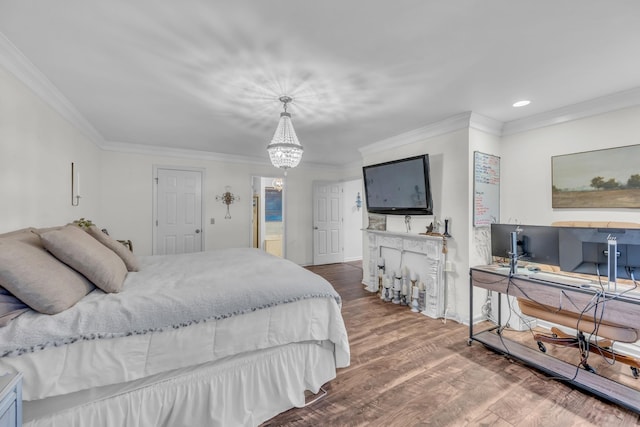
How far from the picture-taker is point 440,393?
1.92 meters

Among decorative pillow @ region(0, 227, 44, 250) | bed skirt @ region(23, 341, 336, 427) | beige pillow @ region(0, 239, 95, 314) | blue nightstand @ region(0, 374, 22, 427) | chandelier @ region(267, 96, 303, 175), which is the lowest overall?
bed skirt @ region(23, 341, 336, 427)

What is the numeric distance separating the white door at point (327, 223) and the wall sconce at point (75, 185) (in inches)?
160

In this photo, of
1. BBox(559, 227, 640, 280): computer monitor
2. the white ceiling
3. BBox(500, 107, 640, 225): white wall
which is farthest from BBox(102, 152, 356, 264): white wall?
BBox(559, 227, 640, 280): computer monitor

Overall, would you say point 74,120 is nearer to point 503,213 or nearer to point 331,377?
point 331,377

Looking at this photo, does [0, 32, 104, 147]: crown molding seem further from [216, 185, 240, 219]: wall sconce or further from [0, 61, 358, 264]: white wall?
[216, 185, 240, 219]: wall sconce

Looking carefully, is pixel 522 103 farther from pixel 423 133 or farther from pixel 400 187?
pixel 400 187

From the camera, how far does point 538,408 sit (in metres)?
1.79

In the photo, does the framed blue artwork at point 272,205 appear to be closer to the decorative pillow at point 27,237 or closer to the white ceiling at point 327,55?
the white ceiling at point 327,55

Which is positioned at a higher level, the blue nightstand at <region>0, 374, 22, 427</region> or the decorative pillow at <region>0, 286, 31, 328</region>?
the decorative pillow at <region>0, 286, 31, 328</region>

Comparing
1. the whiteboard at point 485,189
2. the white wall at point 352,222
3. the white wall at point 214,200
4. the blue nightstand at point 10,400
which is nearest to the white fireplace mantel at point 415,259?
the whiteboard at point 485,189

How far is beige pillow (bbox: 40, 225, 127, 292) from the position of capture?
1.51 meters

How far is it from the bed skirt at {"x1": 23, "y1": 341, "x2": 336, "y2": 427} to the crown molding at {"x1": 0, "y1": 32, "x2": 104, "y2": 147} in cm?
218

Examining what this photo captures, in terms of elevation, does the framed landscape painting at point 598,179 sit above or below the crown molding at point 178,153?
below

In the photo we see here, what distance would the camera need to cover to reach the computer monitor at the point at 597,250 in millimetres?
1788
